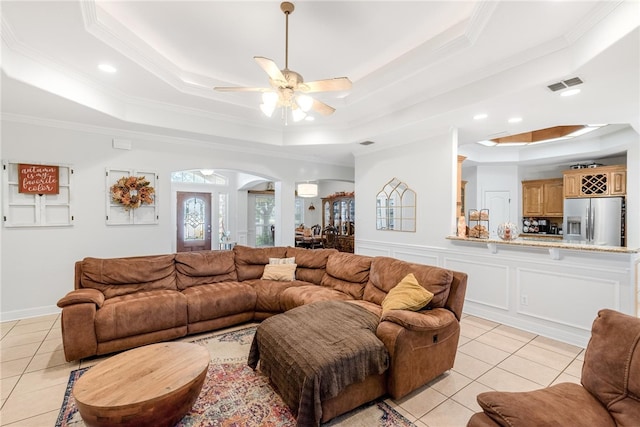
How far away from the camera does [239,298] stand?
137 inches

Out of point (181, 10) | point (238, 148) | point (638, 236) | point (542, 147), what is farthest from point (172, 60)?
point (638, 236)

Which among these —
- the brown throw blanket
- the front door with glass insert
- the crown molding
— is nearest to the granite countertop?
the brown throw blanket

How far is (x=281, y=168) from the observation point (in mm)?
6109

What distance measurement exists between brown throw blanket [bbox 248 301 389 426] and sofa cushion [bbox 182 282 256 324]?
983mm

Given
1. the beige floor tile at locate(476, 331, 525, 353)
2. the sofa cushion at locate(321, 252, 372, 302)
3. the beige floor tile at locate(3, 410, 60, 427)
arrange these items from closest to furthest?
the beige floor tile at locate(3, 410, 60, 427), the beige floor tile at locate(476, 331, 525, 353), the sofa cushion at locate(321, 252, 372, 302)

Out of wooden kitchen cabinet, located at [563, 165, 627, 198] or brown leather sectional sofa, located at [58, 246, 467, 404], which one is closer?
brown leather sectional sofa, located at [58, 246, 467, 404]

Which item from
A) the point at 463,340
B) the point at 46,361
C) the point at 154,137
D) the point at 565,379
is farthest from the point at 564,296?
the point at 154,137

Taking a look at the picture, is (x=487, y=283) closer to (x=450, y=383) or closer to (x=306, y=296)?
(x=450, y=383)

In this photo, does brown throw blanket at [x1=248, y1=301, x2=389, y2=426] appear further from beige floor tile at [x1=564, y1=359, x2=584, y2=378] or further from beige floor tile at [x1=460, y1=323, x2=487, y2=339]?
beige floor tile at [x1=564, y1=359, x2=584, y2=378]

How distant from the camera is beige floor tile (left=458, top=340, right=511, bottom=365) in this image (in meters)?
2.83

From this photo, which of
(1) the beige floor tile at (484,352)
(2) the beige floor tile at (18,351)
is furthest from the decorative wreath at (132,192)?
(1) the beige floor tile at (484,352)

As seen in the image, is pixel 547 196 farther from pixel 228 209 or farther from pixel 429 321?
pixel 228 209

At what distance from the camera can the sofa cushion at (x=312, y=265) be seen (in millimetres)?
4078

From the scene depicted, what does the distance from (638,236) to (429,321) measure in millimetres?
5012
